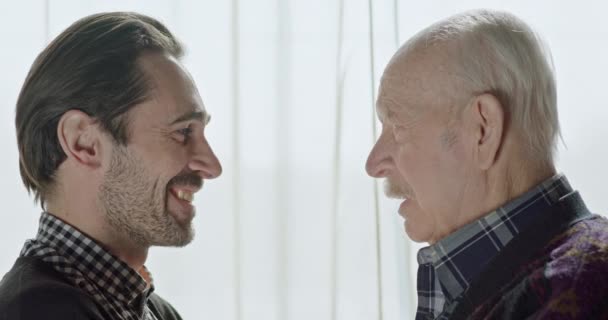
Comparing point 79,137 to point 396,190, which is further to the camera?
point 79,137

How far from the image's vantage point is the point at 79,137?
150 centimetres

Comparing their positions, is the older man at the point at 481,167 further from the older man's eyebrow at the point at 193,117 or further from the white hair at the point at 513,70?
the older man's eyebrow at the point at 193,117

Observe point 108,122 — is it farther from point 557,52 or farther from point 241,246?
point 557,52

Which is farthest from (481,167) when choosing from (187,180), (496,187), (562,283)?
(187,180)

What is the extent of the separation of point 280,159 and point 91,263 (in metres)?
1.44

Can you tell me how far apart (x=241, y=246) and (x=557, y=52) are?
1399 millimetres

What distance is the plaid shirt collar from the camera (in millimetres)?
1212

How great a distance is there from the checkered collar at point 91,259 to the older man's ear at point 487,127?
2.21 feet

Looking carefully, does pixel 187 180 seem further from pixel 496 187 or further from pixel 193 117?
pixel 496 187

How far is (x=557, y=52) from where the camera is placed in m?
2.99

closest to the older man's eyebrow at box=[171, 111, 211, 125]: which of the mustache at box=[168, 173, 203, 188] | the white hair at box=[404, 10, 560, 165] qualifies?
the mustache at box=[168, 173, 203, 188]

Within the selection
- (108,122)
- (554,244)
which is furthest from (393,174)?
(108,122)

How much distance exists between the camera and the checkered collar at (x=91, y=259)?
143 cm

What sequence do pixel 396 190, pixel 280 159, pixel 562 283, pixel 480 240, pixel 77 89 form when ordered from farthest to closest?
pixel 280 159 → pixel 77 89 → pixel 396 190 → pixel 480 240 → pixel 562 283
